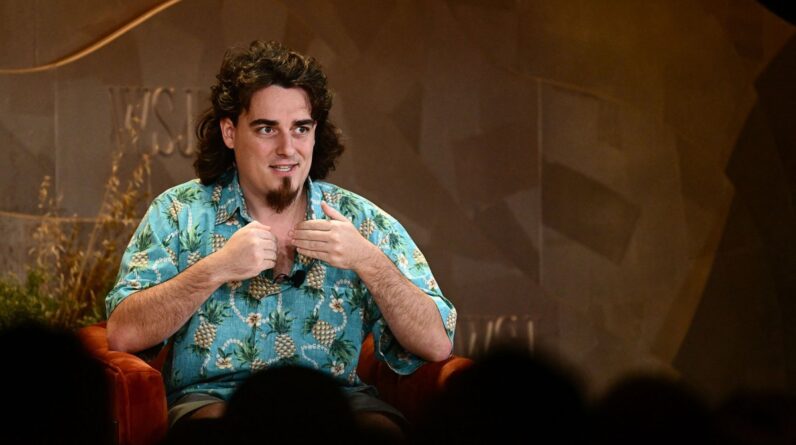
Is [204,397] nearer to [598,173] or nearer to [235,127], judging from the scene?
[235,127]

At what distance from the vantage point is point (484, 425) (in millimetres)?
1271

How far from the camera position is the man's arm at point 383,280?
9.37 ft

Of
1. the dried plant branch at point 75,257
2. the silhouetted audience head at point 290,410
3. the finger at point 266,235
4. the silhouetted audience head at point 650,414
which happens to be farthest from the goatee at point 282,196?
the silhouetted audience head at point 650,414

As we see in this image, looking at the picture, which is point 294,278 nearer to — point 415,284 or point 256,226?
point 256,226

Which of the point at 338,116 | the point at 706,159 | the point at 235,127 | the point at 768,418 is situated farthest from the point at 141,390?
the point at 706,159

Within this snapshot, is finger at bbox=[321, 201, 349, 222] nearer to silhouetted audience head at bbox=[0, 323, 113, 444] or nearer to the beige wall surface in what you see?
silhouetted audience head at bbox=[0, 323, 113, 444]

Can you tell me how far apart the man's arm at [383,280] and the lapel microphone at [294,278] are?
17cm

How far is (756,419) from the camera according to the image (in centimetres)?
116

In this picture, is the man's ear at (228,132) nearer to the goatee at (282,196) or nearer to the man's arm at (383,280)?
the goatee at (282,196)

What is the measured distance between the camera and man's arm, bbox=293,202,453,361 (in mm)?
2855

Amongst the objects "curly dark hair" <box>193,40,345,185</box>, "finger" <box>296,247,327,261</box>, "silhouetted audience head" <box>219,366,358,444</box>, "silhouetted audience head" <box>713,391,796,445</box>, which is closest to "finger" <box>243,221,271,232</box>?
"finger" <box>296,247,327,261</box>

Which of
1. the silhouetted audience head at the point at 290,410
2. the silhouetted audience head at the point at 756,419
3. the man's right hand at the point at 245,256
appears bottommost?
the man's right hand at the point at 245,256

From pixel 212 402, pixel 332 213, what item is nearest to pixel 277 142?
pixel 332 213

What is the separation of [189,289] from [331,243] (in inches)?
14.9
